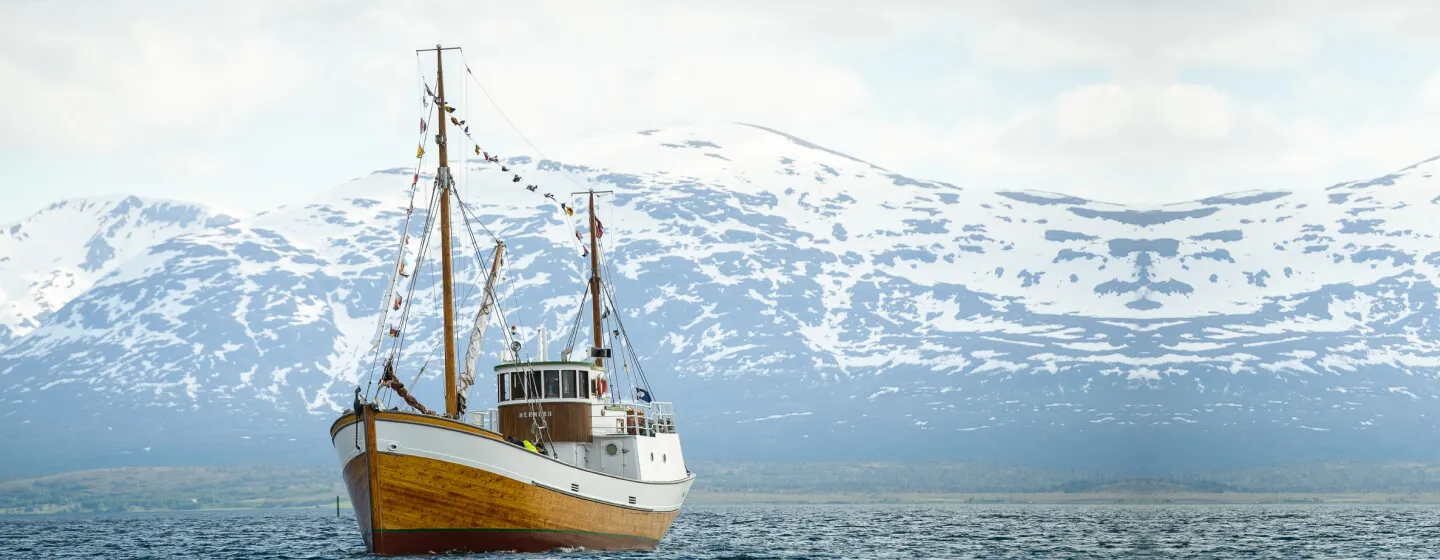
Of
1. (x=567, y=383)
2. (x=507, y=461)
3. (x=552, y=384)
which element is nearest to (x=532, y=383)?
(x=552, y=384)

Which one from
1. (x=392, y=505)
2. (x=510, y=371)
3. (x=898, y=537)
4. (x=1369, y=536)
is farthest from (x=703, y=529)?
(x=392, y=505)

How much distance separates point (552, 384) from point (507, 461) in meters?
10.1

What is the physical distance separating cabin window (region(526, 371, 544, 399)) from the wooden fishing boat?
9cm

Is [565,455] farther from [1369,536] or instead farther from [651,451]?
[1369,536]

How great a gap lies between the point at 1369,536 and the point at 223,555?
88645 mm

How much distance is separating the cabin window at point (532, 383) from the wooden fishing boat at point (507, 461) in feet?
0.28

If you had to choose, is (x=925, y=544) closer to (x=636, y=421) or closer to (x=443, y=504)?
(x=636, y=421)

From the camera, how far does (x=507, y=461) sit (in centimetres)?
7912

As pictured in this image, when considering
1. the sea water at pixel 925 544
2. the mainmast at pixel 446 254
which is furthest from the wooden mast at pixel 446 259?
the sea water at pixel 925 544

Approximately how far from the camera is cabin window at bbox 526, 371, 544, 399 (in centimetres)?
8819

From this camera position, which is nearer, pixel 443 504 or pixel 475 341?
pixel 443 504

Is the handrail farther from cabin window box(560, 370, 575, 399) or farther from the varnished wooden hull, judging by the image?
the varnished wooden hull

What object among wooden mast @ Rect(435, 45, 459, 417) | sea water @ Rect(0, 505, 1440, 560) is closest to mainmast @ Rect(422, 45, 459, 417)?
wooden mast @ Rect(435, 45, 459, 417)

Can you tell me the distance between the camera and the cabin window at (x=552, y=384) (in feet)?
290
